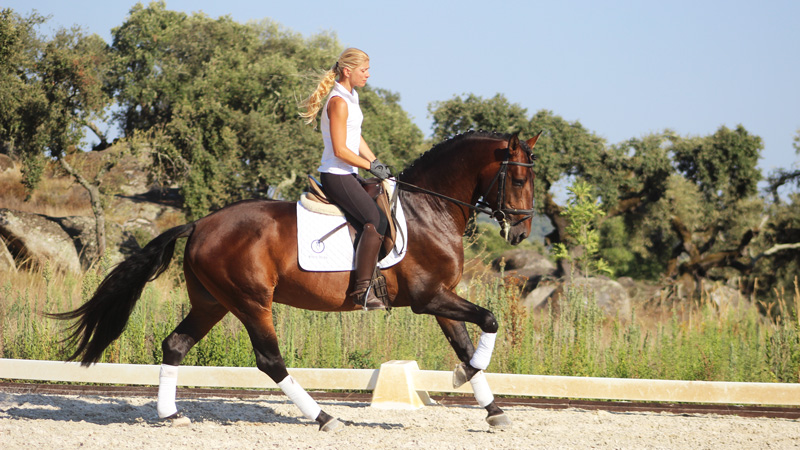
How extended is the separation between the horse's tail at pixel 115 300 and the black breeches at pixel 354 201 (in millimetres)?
1418

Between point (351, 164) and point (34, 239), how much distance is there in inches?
811

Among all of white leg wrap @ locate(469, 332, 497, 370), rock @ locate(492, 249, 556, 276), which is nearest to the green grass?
white leg wrap @ locate(469, 332, 497, 370)

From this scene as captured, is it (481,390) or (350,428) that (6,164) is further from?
(481,390)

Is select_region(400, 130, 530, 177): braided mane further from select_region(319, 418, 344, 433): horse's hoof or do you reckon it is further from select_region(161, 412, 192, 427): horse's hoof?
select_region(161, 412, 192, 427): horse's hoof

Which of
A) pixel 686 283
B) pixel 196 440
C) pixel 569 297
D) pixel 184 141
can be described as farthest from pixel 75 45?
pixel 686 283

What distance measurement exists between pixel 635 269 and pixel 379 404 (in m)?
37.9

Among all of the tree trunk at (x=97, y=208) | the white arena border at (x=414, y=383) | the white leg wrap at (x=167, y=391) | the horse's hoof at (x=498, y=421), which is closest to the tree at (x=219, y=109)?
the tree trunk at (x=97, y=208)

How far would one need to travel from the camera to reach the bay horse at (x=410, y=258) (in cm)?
577

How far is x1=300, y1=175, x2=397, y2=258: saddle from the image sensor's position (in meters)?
5.74

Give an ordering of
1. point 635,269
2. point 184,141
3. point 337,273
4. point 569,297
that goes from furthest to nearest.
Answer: point 635,269 → point 184,141 → point 569,297 → point 337,273

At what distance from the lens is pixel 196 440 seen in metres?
5.35

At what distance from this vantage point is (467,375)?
A: 19.2 feet

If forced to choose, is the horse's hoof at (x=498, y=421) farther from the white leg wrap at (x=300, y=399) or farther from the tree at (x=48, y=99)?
the tree at (x=48, y=99)

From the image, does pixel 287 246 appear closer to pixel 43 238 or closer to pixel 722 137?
pixel 43 238
